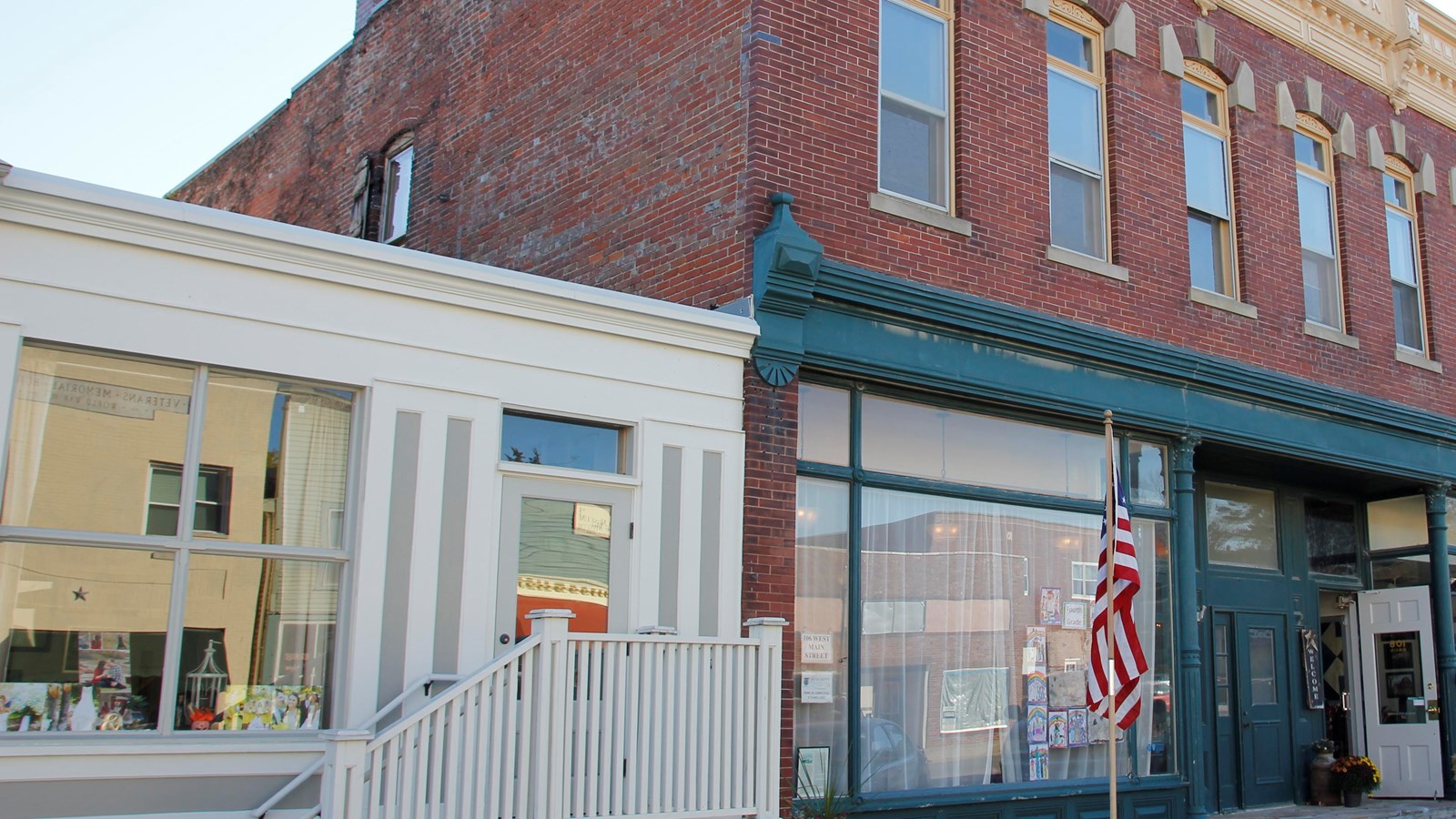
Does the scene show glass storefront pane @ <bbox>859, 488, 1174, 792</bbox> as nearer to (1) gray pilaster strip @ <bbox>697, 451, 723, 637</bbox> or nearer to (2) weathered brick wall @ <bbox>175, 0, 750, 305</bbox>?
(1) gray pilaster strip @ <bbox>697, 451, 723, 637</bbox>

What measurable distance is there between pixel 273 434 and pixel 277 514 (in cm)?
46

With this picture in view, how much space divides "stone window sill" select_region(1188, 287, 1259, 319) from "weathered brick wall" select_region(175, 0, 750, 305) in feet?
17.3

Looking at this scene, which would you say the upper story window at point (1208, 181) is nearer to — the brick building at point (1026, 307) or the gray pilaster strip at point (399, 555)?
the brick building at point (1026, 307)

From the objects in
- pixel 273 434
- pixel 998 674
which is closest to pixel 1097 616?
pixel 998 674

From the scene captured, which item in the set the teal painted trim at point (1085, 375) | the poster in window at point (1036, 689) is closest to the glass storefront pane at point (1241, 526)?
the teal painted trim at point (1085, 375)

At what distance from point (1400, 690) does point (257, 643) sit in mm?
12582

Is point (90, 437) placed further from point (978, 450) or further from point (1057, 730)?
point (1057, 730)

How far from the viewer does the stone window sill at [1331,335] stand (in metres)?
14.0

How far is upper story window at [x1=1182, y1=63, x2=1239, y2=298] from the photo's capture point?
13.3 metres

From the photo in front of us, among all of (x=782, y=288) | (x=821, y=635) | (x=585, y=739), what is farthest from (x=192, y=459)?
(x=821, y=635)

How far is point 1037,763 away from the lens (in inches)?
426

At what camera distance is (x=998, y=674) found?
35.3 feet

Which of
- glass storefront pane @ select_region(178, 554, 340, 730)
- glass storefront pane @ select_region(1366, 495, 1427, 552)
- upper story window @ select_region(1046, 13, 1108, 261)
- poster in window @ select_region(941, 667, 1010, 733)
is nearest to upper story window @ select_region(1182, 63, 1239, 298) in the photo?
upper story window @ select_region(1046, 13, 1108, 261)

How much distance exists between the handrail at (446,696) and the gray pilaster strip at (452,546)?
701 mm
